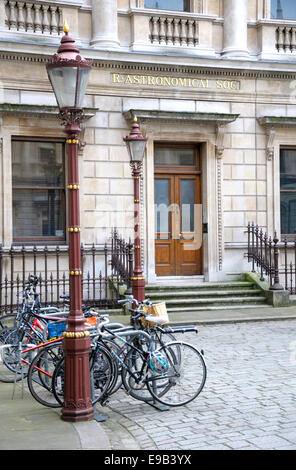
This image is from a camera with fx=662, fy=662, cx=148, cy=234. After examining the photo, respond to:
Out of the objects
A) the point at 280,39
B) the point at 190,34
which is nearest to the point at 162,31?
the point at 190,34

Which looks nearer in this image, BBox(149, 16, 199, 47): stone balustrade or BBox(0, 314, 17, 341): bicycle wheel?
BBox(0, 314, 17, 341): bicycle wheel

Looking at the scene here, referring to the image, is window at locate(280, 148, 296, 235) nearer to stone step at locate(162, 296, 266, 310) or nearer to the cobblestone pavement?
stone step at locate(162, 296, 266, 310)

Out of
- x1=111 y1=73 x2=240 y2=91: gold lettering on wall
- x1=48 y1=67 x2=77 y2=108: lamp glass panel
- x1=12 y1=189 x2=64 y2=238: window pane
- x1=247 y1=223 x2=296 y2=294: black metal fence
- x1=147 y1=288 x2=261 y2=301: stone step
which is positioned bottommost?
x1=147 y1=288 x2=261 y2=301: stone step

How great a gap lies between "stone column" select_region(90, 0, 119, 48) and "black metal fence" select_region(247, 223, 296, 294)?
5737 millimetres

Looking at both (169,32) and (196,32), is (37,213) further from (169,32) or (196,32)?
Answer: (196,32)

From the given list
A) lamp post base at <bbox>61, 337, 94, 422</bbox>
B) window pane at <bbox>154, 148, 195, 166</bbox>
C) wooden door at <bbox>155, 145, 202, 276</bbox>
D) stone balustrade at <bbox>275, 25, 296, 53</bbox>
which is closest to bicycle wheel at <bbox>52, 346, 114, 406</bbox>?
lamp post base at <bbox>61, 337, 94, 422</bbox>

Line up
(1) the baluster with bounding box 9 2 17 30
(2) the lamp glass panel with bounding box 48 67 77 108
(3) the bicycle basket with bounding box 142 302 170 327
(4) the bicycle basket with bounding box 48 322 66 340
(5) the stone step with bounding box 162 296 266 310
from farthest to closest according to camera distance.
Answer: (1) the baluster with bounding box 9 2 17 30, (5) the stone step with bounding box 162 296 266 310, (4) the bicycle basket with bounding box 48 322 66 340, (3) the bicycle basket with bounding box 142 302 170 327, (2) the lamp glass panel with bounding box 48 67 77 108

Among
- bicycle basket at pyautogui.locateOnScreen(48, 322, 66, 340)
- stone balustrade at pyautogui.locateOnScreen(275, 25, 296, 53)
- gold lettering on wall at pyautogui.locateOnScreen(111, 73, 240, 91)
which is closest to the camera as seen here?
bicycle basket at pyautogui.locateOnScreen(48, 322, 66, 340)

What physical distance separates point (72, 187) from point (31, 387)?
2.30m

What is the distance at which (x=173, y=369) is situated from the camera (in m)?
7.45

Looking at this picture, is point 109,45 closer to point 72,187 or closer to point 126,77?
point 126,77

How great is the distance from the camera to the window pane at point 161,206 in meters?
16.6

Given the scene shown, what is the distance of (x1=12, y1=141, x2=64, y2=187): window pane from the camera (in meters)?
15.4

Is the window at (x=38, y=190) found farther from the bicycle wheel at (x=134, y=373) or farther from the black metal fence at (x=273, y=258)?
the bicycle wheel at (x=134, y=373)
